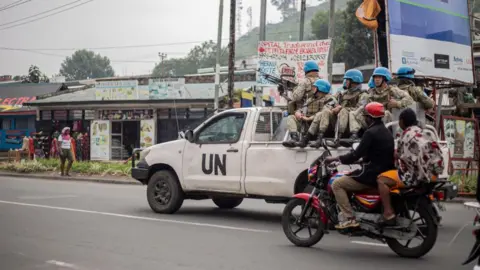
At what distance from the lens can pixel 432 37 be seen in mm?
17391

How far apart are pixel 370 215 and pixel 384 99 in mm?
2866

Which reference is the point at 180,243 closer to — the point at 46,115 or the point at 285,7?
the point at 46,115

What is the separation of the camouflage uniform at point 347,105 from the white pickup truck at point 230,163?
0.56 meters

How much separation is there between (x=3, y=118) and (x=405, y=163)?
40370mm

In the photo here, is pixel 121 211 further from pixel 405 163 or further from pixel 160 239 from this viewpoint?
pixel 405 163

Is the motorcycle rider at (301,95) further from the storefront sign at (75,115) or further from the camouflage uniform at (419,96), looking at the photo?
the storefront sign at (75,115)

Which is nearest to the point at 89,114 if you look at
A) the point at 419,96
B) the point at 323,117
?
the point at 323,117

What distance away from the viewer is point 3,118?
A: 4259 cm

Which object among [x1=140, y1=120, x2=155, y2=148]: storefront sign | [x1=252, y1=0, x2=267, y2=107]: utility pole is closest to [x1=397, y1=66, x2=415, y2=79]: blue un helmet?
[x1=252, y1=0, x2=267, y2=107]: utility pole

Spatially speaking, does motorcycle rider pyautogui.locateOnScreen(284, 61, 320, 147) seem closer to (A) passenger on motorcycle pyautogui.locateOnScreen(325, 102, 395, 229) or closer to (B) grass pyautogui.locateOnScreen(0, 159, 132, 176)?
(A) passenger on motorcycle pyautogui.locateOnScreen(325, 102, 395, 229)

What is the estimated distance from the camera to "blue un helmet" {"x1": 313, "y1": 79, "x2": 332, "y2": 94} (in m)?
9.78

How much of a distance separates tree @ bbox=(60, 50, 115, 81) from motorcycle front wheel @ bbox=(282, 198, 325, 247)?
11409cm

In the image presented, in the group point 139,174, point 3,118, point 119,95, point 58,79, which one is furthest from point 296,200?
point 58,79

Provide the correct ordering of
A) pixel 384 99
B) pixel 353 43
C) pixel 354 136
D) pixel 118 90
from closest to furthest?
pixel 354 136, pixel 384 99, pixel 118 90, pixel 353 43
